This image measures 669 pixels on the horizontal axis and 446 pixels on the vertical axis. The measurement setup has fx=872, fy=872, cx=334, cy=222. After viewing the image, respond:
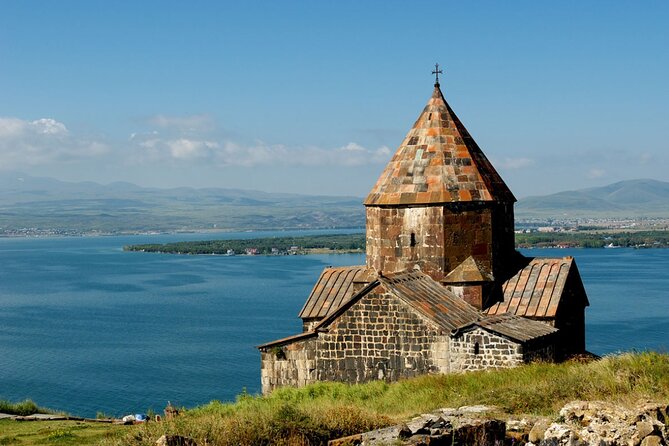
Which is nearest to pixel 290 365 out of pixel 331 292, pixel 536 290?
pixel 331 292

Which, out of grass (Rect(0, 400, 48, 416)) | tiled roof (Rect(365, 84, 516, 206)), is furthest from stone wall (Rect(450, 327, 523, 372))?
grass (Rect(0, 400, 48, 416))

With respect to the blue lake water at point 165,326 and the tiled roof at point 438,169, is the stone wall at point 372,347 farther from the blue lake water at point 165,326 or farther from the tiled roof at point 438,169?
the blue lake water at point 165,326

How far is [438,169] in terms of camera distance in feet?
41.8

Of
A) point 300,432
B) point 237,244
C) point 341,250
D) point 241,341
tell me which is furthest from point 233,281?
point 300,432

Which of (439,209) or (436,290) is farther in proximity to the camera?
(439,209)

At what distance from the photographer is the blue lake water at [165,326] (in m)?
28.9

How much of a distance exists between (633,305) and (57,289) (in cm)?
4097

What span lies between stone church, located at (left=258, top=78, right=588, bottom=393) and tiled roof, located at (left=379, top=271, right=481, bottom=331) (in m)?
0.02

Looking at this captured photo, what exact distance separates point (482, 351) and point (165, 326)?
3455cm

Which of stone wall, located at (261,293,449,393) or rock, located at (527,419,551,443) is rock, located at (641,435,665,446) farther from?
stone wall, located at (261,293,449,393)

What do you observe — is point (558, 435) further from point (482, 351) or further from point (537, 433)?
point (482, 351)

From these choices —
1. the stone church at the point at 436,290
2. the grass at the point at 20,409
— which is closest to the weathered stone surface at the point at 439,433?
the stone church at the point at 436,290

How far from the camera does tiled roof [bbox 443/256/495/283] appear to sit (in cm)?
1238

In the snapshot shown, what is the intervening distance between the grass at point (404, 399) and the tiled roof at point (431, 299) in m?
1.18
